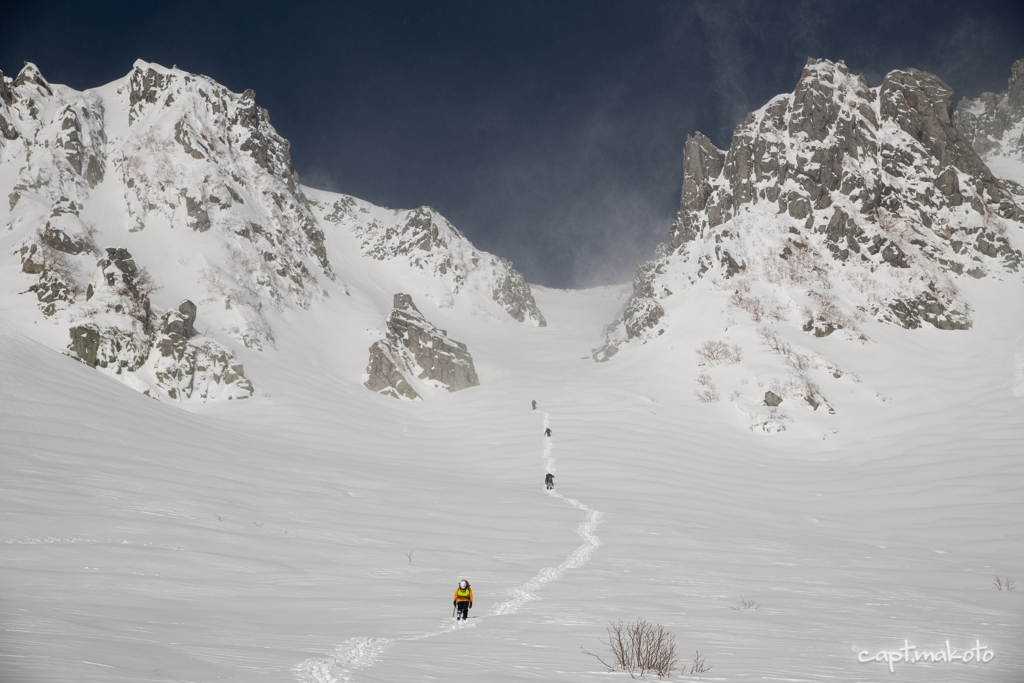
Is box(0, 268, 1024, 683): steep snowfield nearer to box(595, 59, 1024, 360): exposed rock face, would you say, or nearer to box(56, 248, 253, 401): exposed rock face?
box(56, 248, 253, 401): exposed rock face

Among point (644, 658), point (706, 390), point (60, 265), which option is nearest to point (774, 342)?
point (706, 390)

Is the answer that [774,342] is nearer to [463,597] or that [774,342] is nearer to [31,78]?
[463,597]

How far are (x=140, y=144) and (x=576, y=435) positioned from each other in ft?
198

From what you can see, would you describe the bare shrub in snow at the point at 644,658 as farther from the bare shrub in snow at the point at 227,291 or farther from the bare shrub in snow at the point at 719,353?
the bare shrub in snow at the point at 227,291

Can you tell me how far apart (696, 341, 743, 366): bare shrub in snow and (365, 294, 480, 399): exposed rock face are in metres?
21.3

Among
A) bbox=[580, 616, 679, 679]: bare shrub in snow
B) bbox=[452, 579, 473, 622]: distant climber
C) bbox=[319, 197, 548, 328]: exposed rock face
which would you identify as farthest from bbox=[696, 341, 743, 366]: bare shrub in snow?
bbox=[319, 197, 548, 328]: exposed rock face

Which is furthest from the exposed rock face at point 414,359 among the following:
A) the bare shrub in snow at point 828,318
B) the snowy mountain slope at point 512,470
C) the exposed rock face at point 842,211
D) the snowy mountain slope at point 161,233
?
the bare shrub in snow at point 828,318

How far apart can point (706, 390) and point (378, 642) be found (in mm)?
40515

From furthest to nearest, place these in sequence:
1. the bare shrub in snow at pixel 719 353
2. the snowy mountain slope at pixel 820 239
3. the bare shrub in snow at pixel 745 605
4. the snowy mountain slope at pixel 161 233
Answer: the snowy mountain slope at pixel 820 239 → the bare shrub in snow at pixel 719 353 → the snowy mountain slope at pixel 161 233 → the bare shrub in snow at pixel 745 605

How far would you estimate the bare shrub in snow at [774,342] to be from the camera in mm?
45875

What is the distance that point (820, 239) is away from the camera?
57.3 m

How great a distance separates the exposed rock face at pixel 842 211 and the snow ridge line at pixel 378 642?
145 ft

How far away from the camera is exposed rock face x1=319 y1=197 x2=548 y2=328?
303 feet

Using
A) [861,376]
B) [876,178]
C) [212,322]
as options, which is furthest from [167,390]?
[876,178]
